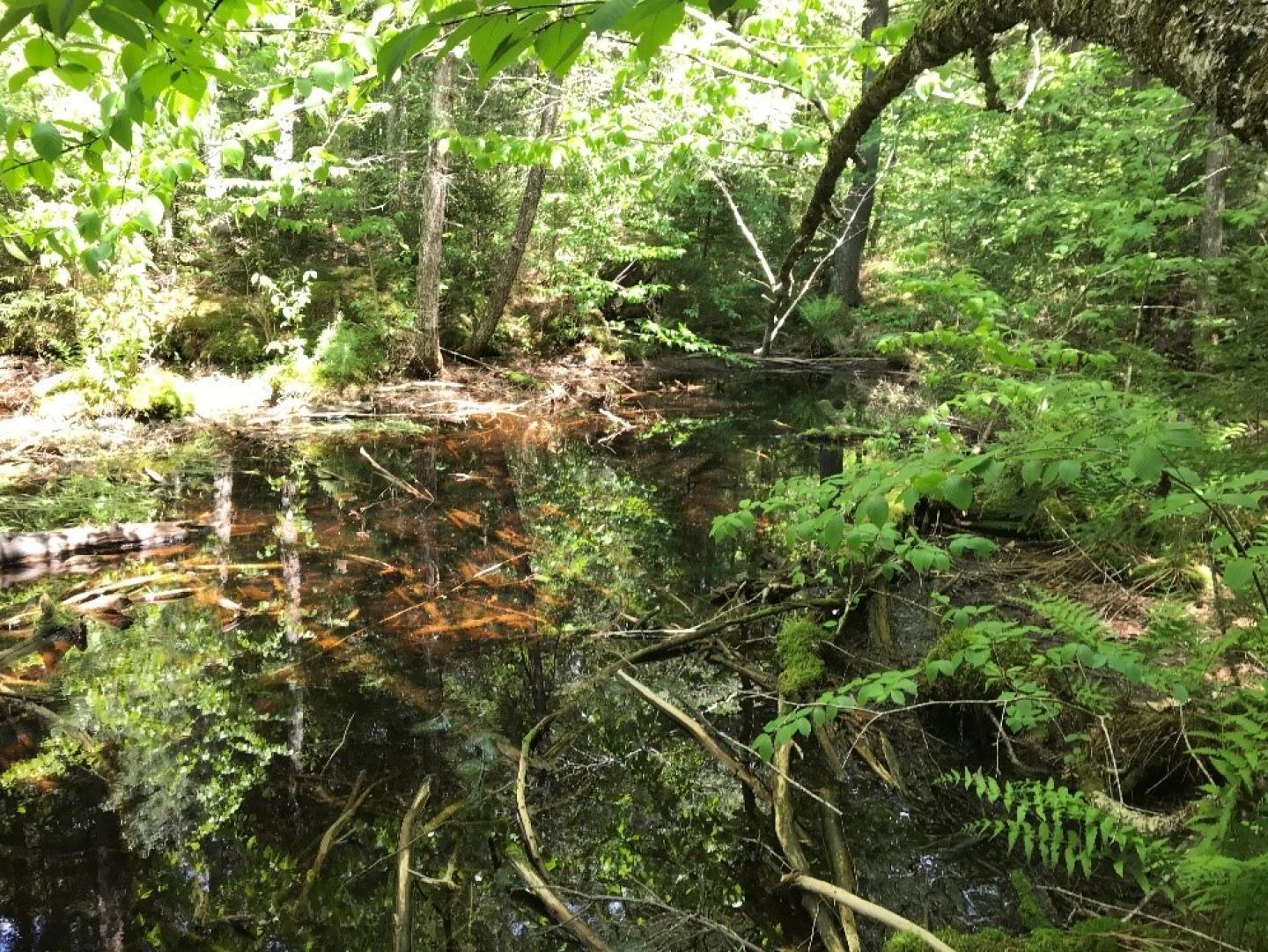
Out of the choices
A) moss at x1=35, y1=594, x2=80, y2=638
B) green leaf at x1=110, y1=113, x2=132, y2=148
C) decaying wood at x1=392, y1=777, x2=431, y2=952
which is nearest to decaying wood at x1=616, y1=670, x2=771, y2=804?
decaying wood at x1=392, y1=777, x2=431, y2=952

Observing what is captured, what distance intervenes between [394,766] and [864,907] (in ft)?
6.88

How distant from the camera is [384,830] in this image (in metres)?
2.88

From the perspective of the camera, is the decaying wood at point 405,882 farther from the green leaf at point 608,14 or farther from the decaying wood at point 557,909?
the green leaf at point 608,14

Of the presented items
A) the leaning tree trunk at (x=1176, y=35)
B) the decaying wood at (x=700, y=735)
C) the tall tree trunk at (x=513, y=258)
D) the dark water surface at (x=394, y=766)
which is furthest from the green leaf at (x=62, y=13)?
the tall tree trunk at (x=513, y=258)

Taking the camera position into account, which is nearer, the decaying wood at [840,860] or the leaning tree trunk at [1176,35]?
the leaning tree trunk at [1176,35]

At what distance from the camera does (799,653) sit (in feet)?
13.3

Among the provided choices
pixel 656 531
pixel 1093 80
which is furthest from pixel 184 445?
pixel 1093 80

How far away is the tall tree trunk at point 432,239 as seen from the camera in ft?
35.7

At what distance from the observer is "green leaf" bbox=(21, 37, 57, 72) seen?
1.25 m

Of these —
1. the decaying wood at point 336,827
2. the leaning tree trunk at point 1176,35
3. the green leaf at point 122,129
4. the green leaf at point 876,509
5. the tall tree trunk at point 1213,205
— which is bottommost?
the decaying wood at point 336,827

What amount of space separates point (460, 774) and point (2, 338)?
11.9 meters

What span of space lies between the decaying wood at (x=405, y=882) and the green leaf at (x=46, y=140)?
230 centimetres

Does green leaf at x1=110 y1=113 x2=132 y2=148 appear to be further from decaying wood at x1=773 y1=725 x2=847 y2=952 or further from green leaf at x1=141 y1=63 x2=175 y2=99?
decaying wood at x1=773 y1=725 x2=847 y2=952

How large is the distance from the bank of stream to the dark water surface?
0.04 ft
